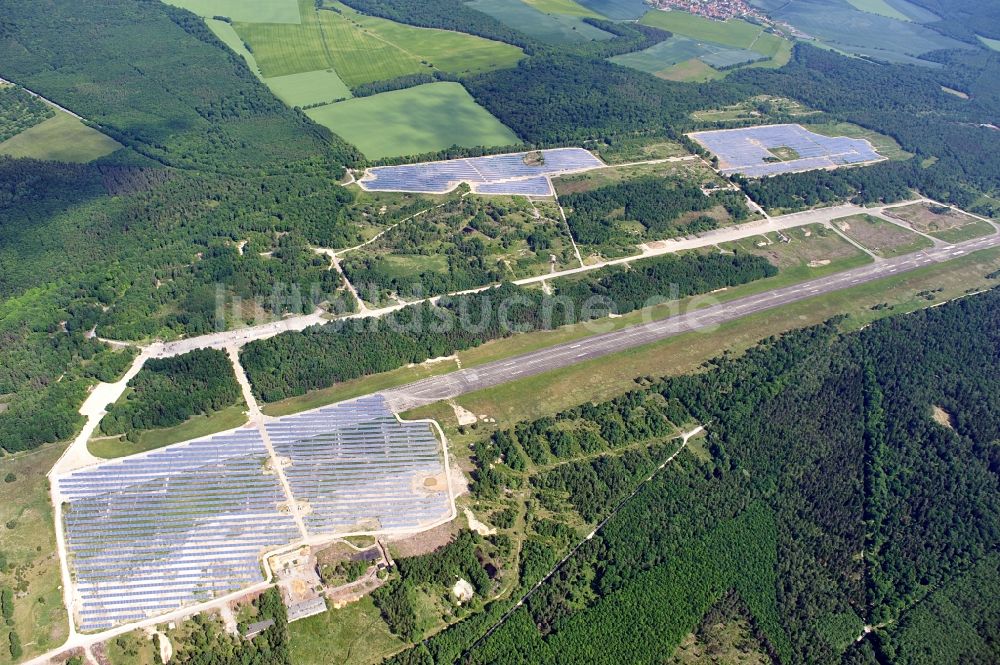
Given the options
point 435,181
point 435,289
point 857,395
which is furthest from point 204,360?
point 857,395

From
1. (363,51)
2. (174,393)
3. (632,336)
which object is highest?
(363,51)

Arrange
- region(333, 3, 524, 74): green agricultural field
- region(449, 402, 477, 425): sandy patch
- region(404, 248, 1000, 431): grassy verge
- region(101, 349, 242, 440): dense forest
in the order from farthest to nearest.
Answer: region(333, 3, 524, 74): green agricultural field, region(404, 248, 1000, 431): grassy verge, region(449, 402, 477, 425): sandy patch, region(101, 349, 242, 440): dense forest

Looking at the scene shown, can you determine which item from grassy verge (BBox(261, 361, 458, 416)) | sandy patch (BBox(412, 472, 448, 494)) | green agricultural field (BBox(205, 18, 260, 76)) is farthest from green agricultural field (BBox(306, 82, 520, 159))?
sandy patch (BBox(412, 472, 448, 494))

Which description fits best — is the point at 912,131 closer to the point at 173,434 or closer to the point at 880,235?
the point at 880,235

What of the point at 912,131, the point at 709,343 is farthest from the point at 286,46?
the point at 912,131

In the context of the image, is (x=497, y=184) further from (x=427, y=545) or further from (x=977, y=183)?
(x=977, y=183)

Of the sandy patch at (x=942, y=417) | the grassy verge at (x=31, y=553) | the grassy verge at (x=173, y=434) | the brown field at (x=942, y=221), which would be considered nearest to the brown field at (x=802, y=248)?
the brown field at (x=942, y=221)

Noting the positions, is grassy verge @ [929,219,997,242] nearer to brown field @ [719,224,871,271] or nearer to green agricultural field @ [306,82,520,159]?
brown field @ [719,224,871,271]
